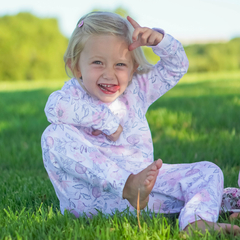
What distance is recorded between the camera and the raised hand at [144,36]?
1.71 m

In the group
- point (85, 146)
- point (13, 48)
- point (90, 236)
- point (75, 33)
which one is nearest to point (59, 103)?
point (85, 146)

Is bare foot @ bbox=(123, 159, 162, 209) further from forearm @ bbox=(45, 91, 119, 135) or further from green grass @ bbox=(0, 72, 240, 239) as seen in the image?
forearm @ bbox=(45, 91, 119, 135)

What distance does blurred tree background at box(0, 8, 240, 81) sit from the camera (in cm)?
3244

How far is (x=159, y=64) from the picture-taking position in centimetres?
201

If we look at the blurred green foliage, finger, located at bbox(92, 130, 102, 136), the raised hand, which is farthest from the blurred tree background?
finger, located at bbox(92, 130, 102, 136)

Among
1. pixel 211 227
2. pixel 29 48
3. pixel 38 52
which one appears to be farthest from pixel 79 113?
pixel 38 52

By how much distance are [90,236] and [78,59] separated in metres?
1.03

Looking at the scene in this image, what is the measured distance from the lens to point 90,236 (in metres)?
1.35

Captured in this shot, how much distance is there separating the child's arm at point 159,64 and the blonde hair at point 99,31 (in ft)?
0.25

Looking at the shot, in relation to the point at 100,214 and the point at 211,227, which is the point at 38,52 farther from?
the point at 211,227

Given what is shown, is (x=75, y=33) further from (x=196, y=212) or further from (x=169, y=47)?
(x=196, y=212)

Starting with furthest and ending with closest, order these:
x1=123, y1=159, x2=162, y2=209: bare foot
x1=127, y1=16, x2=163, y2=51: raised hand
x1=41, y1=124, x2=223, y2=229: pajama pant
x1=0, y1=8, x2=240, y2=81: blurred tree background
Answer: x1=0, y1=8, x2=240, y2=81: blurred tree background < x1=127, y1=16, x2=163, y2=51: raised hand < x1=41, y1=124, x2=223, y2=229: pajama pant < x1=123, y1=159, x2=162, y2=209: bare foot

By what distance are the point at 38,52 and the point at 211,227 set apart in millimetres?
35777

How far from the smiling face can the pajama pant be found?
294mm
